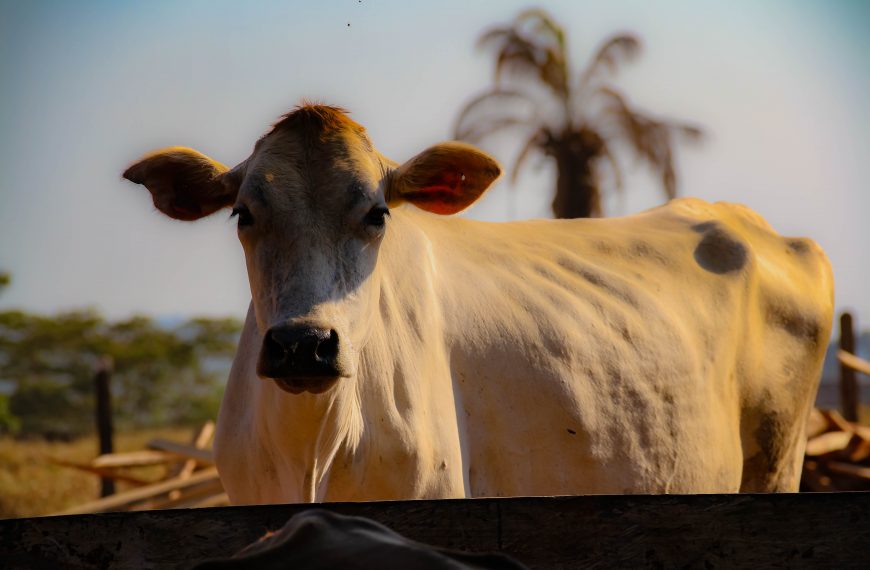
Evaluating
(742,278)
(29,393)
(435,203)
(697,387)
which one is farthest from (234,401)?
(29,393)

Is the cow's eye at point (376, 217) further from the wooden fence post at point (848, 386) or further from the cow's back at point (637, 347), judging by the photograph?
the wooden fence post at point (848, 386)

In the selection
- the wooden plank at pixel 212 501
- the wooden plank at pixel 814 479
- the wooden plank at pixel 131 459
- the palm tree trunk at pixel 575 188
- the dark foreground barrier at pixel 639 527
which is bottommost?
the wooden plank at pixel 814 479

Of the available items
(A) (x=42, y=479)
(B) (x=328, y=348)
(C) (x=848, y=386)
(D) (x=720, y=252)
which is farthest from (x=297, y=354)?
(A) (x=42, y=479)

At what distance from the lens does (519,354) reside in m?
5.36

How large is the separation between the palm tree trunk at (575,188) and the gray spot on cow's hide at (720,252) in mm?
8786

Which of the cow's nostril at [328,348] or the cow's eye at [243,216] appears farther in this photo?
the cow's eye at [243,216]

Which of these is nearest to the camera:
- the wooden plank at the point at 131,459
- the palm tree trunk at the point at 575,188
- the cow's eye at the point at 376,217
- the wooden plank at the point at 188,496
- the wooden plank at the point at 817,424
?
the cow's eye at the point at 376,217

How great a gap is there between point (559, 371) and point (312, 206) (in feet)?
5.41

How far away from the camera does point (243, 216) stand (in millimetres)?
4426

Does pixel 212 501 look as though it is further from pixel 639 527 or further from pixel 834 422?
pixel 639 527

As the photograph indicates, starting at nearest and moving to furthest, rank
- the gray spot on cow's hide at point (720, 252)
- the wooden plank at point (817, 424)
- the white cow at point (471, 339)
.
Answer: the white cow at point (471, 339) → the gray spot on cow's hide at point (720, 252) → the wooden plank at point (817, 424)

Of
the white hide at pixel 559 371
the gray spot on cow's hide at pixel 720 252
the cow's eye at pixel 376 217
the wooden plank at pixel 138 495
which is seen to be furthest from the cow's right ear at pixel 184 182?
the wooden plank at pixel 138 495

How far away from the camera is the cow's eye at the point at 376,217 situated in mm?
4430

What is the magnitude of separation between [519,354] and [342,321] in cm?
140
